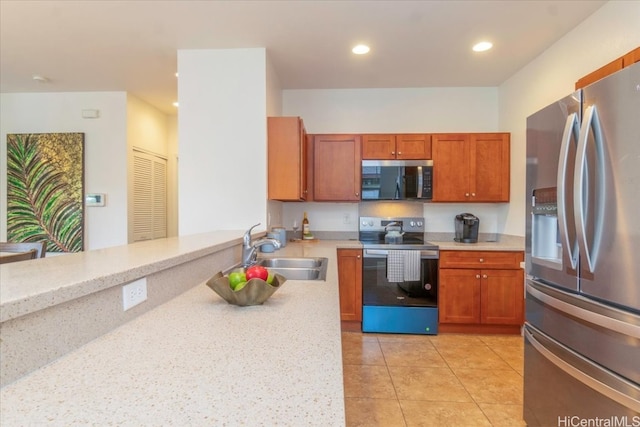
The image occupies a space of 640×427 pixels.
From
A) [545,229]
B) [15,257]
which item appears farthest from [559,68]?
[15,257]

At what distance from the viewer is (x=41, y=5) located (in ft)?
7.11

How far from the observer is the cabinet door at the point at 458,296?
305cm

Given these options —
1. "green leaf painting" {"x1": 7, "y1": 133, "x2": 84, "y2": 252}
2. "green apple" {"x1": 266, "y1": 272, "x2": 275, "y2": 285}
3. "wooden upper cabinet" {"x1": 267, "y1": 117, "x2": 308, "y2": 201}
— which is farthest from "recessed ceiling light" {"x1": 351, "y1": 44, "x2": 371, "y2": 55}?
"green leaf painting" {"x1": 7, "y1": 133, "x2": 84, "y2": 252}

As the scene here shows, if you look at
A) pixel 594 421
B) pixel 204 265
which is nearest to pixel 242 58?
pixel 204 265

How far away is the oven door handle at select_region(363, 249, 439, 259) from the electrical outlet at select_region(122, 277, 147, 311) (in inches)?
90.9

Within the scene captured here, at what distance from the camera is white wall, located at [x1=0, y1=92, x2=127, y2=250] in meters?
3.83

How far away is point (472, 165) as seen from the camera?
341 centimetres

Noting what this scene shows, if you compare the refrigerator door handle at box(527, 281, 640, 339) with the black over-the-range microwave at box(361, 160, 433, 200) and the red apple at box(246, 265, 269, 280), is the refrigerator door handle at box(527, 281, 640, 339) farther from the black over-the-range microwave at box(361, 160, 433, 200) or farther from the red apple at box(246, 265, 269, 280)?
the black over-the-range microwave at box(361, 160, 433, 200)

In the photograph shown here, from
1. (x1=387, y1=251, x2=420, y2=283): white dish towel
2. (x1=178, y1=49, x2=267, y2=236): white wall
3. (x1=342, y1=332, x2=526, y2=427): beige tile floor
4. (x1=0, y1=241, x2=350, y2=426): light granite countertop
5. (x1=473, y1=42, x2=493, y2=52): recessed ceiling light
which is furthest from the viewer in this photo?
(x1=387, y1=251, x2=420, y2=283): white dish towel

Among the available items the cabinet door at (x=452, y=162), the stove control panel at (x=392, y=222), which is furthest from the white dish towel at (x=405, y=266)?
the cabinet door at (x=452, y=162)

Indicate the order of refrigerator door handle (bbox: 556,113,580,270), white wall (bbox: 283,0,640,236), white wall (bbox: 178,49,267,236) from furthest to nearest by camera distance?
white wall (bbox: 283,0,640,236)
white wall (bbox: 178,49,267,236)
refrigerator door handle (bbox: 556,113,580,270)

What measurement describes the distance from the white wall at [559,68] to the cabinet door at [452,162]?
19.0 inches

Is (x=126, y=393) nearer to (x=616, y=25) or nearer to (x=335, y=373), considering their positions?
(x=335, y=373)

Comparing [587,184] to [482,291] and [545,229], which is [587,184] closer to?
[545,229]
